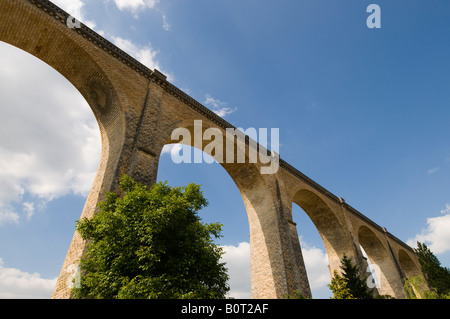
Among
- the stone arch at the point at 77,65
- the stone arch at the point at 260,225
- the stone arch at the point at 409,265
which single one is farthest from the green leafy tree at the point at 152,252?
the stone arch at the point at 409,265

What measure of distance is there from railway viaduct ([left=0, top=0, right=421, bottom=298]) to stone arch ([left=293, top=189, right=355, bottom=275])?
756 mm

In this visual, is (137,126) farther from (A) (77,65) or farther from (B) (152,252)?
(B) (152,252)

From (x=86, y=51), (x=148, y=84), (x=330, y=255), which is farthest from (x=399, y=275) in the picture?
(x=86, y=51)

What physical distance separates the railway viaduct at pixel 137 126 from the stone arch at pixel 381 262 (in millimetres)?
6881

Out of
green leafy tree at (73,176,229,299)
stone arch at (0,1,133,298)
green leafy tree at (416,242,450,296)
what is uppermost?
stone arch at (0,1,133,298)

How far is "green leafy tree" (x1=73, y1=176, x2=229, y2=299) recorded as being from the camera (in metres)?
5.11

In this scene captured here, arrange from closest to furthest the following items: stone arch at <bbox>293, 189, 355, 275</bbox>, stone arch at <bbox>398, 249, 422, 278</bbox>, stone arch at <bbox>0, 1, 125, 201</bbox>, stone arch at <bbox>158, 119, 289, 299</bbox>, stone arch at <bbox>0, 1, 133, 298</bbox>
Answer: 1. stone arch at <bbox>0, 1, 133, 298</bbox>
2. stone arch at <bbox>0, 1, 125, 201</bbox>
3. stone arch at <bbox>158, 119, 289, 299</bbox>
4. stone arch at <bbox>293, 189, 355, 275</bbox>
5. stone arch at <bbox>398, 249, 422, 278</bbox>

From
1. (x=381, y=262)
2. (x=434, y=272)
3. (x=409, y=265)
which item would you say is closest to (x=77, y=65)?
(x=381, y=262)

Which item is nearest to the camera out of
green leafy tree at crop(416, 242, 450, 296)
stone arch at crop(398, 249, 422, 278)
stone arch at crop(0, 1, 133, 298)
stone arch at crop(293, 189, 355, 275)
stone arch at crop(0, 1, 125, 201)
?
stone arch at crop(0, 1, 133, 298)

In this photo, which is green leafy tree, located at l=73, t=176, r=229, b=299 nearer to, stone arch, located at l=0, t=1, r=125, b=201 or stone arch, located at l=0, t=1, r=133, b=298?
stone arch, located at l=0, t=1, r=133, b=298

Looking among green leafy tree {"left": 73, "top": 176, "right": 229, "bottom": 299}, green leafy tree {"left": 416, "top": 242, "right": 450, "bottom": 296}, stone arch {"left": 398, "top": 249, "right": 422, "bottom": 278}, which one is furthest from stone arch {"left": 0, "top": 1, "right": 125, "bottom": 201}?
stone arch {"left": 398, "top": 249, "right": 422, "bottom": 278}

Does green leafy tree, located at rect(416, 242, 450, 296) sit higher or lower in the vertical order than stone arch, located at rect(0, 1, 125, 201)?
lower

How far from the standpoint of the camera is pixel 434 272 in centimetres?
2323

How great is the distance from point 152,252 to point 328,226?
57.2 feet
